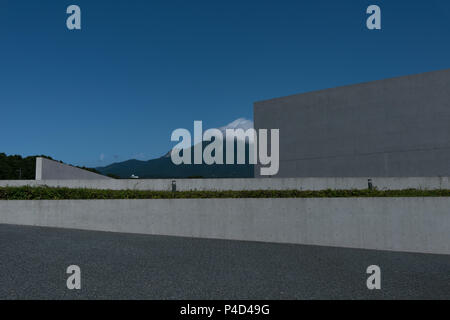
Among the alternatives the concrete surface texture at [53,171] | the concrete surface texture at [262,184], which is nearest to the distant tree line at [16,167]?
the concrete surface texture at [53,171]

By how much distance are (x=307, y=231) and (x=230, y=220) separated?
9.06 feet

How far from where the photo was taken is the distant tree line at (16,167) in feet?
174

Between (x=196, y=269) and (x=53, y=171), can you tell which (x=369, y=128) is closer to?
(x=196, y=269)

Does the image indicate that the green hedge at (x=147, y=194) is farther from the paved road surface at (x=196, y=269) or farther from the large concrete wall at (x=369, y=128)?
the large concrete wall at (x=369, y=128)

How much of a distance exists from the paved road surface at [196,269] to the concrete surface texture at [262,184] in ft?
13.1

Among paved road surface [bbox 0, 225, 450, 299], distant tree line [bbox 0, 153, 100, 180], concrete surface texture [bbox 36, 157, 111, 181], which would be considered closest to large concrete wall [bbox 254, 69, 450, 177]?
paved road surface [bbox 0, 225, 450, 299]

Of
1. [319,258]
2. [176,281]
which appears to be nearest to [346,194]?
[319,258]

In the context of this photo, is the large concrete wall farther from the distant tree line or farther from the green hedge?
the distant tree line

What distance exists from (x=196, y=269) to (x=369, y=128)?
17784 millimetres

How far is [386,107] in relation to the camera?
71.6ft

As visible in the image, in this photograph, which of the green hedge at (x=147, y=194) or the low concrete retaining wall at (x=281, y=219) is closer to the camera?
the low concrete retaining wall at (x=281, y=219)

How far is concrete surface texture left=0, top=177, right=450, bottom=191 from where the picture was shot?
51.7 ft

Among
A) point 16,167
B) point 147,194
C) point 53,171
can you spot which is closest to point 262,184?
point 147,194
